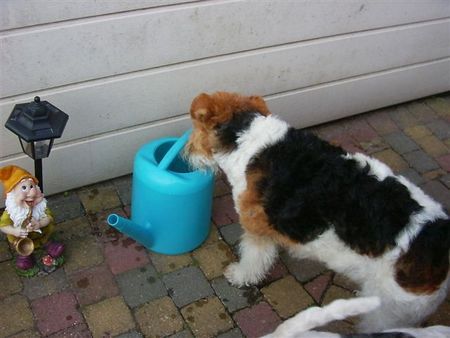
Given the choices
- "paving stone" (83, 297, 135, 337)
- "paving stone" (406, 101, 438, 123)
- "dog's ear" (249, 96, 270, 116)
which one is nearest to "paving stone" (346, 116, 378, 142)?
"paving stone" (406, 101, 438, 123)

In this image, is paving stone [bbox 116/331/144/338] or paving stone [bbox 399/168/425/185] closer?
Result: paving stone [bbox 116/331/144/338]

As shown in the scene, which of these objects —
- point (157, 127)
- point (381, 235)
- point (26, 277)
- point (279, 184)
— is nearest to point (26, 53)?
point (157, 127)

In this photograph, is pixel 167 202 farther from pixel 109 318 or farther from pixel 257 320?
pixel 257 320

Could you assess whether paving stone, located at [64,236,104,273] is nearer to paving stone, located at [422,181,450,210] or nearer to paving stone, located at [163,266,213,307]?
paving stone, located at [163,266,213,307]

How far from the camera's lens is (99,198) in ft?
13.2

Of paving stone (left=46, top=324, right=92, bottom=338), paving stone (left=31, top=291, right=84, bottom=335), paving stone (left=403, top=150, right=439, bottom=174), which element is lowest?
paving stone (left=46, top=324, right=92, bottom=338)

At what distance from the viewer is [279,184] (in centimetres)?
284

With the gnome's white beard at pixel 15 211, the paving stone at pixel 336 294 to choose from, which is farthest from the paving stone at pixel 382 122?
the gnome's white beard at pixel 15 211

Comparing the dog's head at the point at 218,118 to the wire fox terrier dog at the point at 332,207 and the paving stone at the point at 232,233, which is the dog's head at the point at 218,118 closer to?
the wire fox terrier dog at the point at 332,207

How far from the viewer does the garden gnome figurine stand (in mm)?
3094

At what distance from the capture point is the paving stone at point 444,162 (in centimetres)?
471

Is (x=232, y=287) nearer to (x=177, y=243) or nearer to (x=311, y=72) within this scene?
(x=177, y=243)

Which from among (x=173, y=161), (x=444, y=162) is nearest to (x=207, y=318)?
(x=173, y=161)

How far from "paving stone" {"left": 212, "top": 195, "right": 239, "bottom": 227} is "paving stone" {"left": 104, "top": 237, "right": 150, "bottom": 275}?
63 cm
